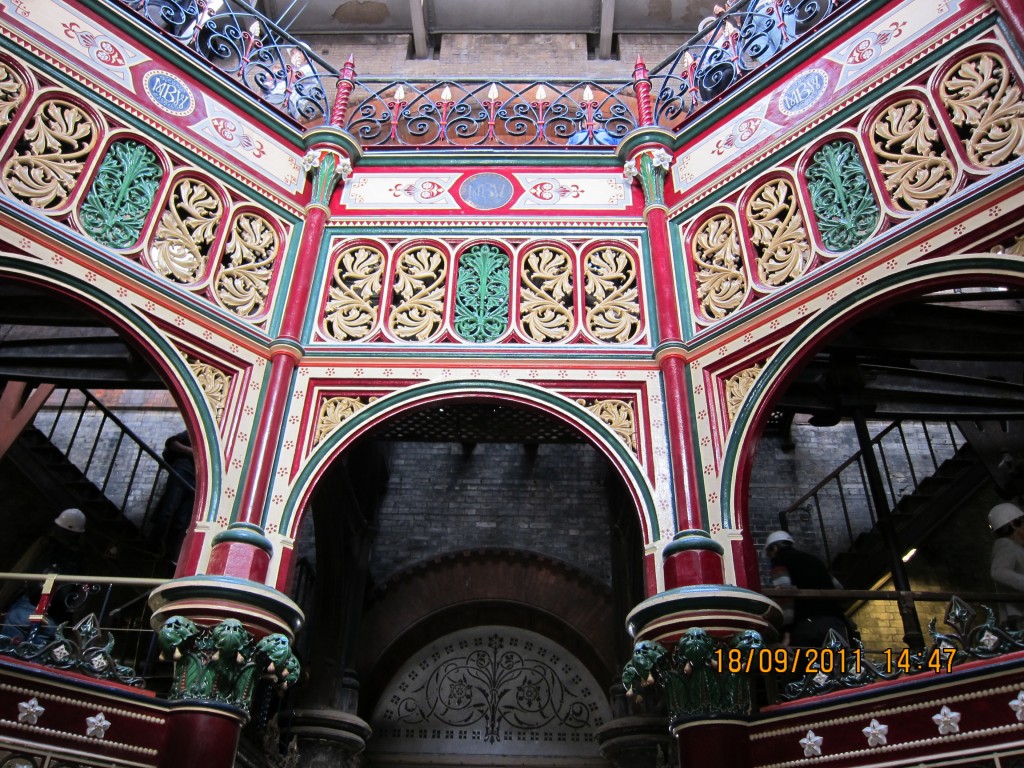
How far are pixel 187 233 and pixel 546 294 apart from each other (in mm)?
2829

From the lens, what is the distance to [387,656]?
9.55 m

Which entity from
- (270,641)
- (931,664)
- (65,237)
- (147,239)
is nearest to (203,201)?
(147,239)

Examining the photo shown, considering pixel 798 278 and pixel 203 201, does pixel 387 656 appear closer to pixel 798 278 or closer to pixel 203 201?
pixel 203 201

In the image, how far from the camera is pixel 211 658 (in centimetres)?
514

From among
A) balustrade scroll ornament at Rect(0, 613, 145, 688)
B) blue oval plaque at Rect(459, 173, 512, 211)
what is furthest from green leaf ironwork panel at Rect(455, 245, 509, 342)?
balustrade scroll ornament at Rect(0, 613, 145, 688)

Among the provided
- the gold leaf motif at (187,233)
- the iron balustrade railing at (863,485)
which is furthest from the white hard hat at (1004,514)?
the gold leaf motif at (187,233)

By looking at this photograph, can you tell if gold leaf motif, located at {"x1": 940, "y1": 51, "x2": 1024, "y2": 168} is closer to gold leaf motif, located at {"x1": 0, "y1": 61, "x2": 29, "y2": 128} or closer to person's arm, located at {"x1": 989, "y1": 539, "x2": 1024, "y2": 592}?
person's arm, located at {"x1": 989, "y1": 539, "x2": 1024, "y2": 592}

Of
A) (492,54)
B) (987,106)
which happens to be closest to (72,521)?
(987,106)

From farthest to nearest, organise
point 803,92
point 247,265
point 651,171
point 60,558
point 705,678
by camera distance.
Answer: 1. point 60,558
2. point 651,171
3. point 247,265
4. point 803,92
5. point 705,678

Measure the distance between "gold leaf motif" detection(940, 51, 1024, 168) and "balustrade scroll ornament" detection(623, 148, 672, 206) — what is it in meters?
2.27

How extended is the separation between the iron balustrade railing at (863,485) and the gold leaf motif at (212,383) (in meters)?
6.22

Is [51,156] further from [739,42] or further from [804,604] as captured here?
[804,604]

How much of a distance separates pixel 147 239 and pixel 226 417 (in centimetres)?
143

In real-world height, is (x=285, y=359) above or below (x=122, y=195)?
below
